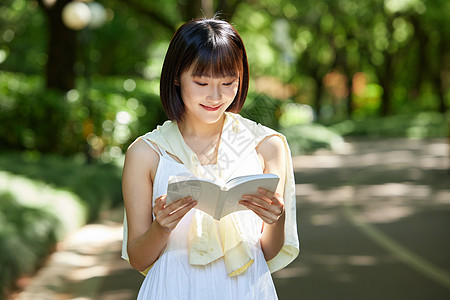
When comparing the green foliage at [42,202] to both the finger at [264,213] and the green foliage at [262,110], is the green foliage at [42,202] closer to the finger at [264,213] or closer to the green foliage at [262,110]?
the green foliage at [262,110]

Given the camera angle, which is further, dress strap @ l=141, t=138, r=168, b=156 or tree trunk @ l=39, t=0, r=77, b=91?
tree trunk @ l=39, t=0, r=77, b=91

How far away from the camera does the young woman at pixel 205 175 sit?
241 cm

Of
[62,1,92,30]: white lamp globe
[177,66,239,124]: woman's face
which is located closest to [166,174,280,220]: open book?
[177,66,239,124]: woman's face

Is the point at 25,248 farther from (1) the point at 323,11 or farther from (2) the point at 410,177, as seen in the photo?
(1) the point at 323,11

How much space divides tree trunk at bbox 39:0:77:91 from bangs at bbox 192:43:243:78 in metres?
16.0

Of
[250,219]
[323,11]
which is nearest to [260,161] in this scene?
[250,219]

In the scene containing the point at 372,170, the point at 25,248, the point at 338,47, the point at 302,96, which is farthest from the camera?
the point at 302,96

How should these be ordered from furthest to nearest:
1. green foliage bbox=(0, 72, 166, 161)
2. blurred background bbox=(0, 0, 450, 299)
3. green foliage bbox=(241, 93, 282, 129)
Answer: green foliage bbox=(0, 72, 166, 161)
blurred background bbox=(0, 0, 450, 299)
green foliage bbox=(241, 93, 282, 129)

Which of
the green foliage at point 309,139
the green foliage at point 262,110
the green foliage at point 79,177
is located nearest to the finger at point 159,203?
the green foliage at point 262,110

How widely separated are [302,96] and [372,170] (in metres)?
50.4

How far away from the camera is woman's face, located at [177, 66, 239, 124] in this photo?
242cm

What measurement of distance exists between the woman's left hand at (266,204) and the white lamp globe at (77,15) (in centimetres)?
1399

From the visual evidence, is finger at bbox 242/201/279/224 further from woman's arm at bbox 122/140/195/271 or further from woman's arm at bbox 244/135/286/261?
woman's arm at bbox 122/140/195/271

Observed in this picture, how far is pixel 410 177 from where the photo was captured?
52.9ft
